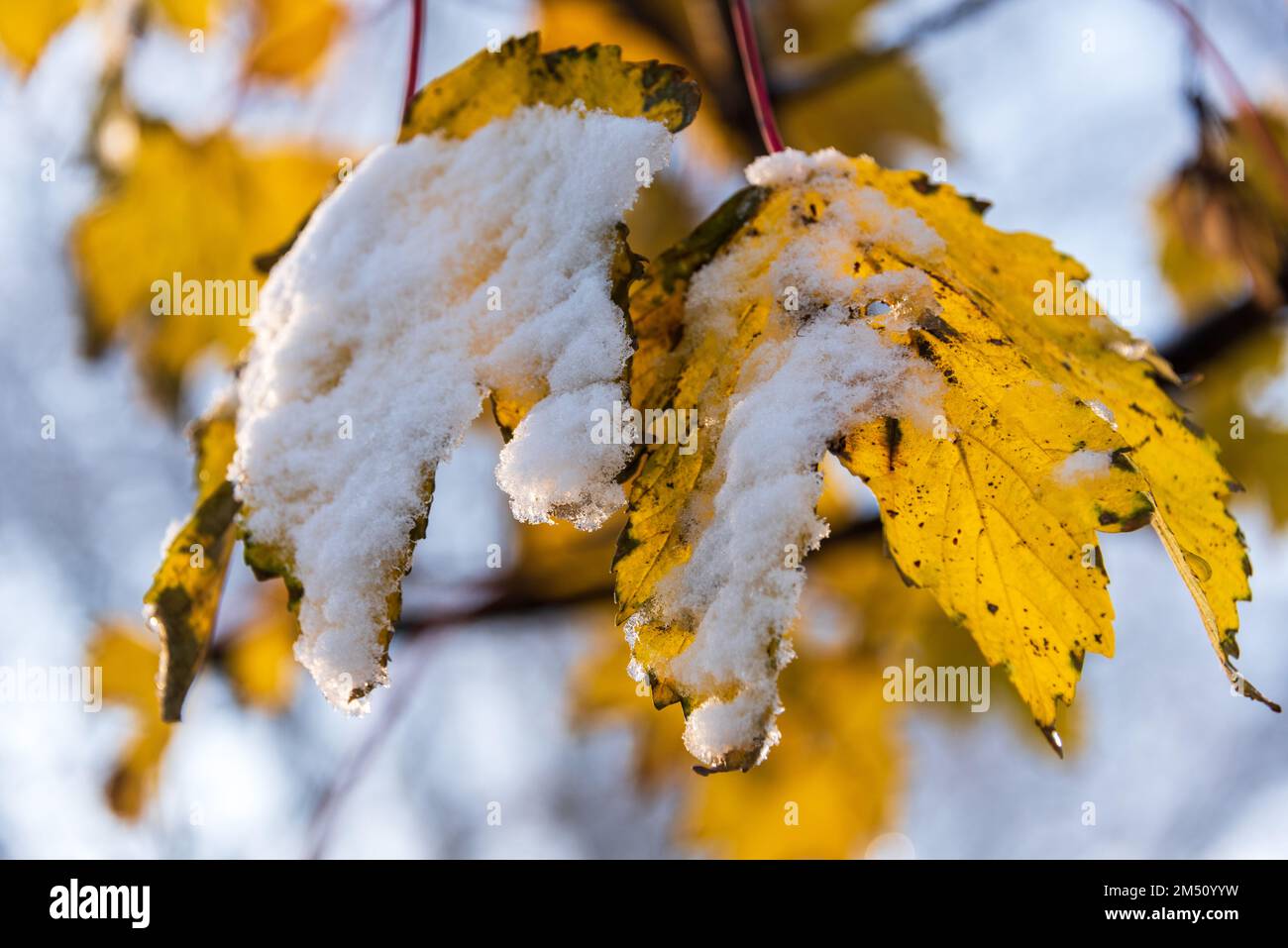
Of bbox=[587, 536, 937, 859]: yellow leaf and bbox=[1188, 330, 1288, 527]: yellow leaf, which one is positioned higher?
bbox=[1188, 330, 1288, 527]: yellow leaf

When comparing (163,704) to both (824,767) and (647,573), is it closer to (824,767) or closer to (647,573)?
(647,573)

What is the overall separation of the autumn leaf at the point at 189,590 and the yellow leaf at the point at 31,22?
856 mm

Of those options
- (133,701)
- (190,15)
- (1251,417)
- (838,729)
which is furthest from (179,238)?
(1251,417)

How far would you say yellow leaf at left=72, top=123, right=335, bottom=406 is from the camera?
1.10m

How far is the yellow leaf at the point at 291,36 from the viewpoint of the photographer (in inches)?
44.0

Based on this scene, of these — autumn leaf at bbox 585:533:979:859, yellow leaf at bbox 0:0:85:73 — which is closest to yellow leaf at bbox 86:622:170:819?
autumn leaf at bbox 585:533:979:859

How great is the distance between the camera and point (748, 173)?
0.49 m

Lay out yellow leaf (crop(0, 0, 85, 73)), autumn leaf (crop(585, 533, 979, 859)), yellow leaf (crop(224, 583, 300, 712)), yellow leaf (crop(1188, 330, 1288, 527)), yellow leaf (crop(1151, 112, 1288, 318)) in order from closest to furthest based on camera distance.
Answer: yellow leaf (crop(1151, 112, 1288, 318)), yellow leaf (crop(0, 0, 85, 73)), yellow leaf (crop(1188, 330, 1288, 527)), autumn leaf (crop(585, 533, 979, 859)), yellow leaf (crop(224, 583, 300, 712))

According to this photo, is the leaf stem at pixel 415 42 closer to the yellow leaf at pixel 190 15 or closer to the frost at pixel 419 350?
the frost at pixel 419 350

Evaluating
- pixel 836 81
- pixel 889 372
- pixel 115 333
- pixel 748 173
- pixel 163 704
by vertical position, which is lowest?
pixel 163 704

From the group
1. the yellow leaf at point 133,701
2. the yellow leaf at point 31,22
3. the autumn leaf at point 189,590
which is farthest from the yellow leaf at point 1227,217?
the yellow leaf at point 133,701

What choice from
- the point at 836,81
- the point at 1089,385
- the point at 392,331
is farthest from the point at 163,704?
the point at 836,81

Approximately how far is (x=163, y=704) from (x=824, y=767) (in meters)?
1.11

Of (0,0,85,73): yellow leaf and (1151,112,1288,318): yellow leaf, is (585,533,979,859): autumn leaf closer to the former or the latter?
(1151,112,1288,318): yellow leaf
